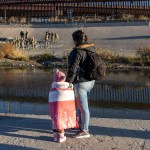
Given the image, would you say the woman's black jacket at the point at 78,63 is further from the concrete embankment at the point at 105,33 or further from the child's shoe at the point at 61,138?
the concrete embankment at the point at 105,33

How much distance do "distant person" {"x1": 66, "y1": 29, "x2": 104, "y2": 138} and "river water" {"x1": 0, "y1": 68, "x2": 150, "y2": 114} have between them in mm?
3667

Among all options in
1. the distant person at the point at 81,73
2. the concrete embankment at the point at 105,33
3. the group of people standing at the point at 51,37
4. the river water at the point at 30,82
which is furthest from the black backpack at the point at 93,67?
the group of people standing at the point at 51,37

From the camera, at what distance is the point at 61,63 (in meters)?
28.4

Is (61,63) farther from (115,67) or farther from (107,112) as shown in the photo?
(107,112)

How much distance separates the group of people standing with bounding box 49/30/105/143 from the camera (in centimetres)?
844

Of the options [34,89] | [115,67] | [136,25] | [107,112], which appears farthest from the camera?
[136,25]

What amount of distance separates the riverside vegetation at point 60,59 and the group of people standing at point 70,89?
1824 cm

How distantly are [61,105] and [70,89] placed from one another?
31cm

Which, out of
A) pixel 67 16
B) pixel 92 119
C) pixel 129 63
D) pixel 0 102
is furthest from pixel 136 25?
pixel 92 119

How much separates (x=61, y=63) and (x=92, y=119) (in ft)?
59.5

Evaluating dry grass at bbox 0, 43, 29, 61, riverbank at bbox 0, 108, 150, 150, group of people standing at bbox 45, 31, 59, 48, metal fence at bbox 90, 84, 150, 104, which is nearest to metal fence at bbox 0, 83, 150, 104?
metal fence at bbox 90, 84, 150, 104

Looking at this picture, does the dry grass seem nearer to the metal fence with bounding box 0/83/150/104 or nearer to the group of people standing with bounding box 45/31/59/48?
the group of people standing with bounding box 45/31/59/48

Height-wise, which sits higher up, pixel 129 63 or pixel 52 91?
pixel 52 91

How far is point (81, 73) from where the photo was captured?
859 cm
